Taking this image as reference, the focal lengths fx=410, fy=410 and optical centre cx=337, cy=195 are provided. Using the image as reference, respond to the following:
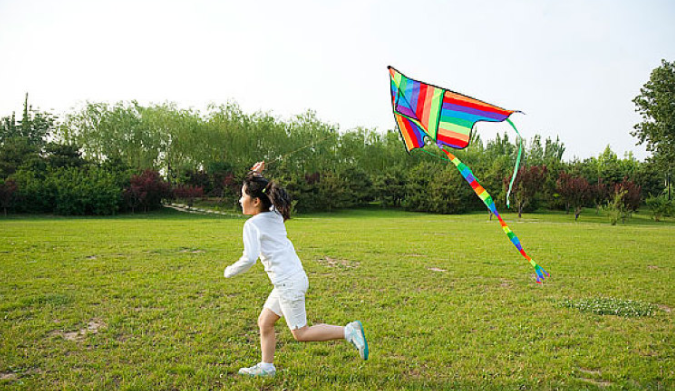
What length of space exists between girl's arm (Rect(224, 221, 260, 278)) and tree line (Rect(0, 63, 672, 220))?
79.2 ft

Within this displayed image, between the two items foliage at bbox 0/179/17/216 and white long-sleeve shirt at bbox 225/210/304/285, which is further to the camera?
foliage at bbox 0/179/17/216

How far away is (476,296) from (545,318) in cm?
116

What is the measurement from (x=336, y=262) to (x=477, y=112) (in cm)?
579

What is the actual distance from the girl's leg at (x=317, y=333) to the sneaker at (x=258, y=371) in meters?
0.36

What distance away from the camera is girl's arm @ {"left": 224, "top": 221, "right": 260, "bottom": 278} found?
10.5 feet

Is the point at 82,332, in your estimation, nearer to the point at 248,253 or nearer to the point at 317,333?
the point at 248,253

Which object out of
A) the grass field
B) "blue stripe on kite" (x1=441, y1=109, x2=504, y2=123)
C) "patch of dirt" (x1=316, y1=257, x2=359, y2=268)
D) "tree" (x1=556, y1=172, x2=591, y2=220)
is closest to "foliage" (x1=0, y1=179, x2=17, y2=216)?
the grass field

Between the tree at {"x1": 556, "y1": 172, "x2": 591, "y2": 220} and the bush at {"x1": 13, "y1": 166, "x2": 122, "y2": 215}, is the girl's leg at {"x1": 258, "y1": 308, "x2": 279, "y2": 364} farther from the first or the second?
the tree at {"x1": 556, "y1": 172, "x2": 591, "y2": 220}

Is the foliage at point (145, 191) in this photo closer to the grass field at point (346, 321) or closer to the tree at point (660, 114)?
the grass field at point (346, 321)

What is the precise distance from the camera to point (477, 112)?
4031 millimetres

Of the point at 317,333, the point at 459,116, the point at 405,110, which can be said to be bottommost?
the point at 317,333

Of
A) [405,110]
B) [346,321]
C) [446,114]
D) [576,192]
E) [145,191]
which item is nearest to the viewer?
[446,114]

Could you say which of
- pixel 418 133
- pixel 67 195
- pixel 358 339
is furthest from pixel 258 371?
pixel 67 195

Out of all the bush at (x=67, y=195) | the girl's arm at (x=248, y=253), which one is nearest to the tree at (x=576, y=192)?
the bush at (x=67, y=195)
